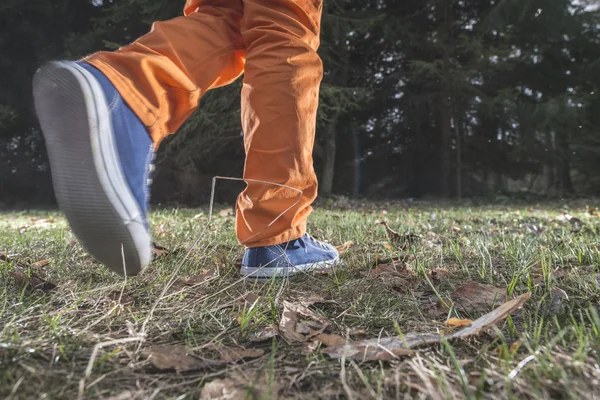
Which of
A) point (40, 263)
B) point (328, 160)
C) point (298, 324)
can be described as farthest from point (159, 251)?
point (328, 160)

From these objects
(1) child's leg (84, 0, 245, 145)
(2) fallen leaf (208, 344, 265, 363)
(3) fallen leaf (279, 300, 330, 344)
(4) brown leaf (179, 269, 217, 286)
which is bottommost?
(2) fallen leaf (208, 344, 265, 363)

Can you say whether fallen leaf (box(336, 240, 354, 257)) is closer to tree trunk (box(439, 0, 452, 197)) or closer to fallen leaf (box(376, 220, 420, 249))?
fallen leaf (box(376, 220, 420, 249))

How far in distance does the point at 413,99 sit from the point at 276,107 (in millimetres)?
7912

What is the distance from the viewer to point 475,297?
1.09 meters

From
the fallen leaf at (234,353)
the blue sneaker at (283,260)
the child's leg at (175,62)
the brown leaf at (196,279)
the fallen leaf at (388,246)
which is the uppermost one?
the child's leg at (175,62)

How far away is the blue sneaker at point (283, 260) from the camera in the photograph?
4.33 feet

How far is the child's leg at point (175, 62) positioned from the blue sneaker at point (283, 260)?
43cm

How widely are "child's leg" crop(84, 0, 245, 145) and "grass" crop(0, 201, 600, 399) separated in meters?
0.41

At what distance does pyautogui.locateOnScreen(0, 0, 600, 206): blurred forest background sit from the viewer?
765 centimetres

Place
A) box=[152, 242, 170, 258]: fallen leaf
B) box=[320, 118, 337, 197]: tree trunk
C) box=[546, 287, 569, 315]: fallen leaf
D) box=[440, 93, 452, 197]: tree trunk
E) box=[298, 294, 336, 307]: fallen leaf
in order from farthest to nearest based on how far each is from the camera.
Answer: box=[440, 93, 452, 197]: tree trunk < box=[320, 118, 337, 197]: tree trunk < box=[152, 242, 170, 258]: fallen leaf < box=[298, 294, 336, 307]: fallen leaf < box=[546, 287, 569, 315]: fallen leaf

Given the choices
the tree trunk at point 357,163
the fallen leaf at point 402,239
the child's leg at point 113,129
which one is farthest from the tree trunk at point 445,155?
the child's leg at point 113,129

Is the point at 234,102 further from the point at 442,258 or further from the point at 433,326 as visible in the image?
the point at 433,326

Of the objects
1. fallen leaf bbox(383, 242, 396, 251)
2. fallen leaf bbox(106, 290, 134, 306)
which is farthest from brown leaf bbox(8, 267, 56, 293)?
fallen leaf bbox(383, 242, 396, 251)

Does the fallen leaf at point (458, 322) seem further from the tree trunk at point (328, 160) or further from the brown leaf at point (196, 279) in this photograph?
the tree trunk at point (328, 160)
